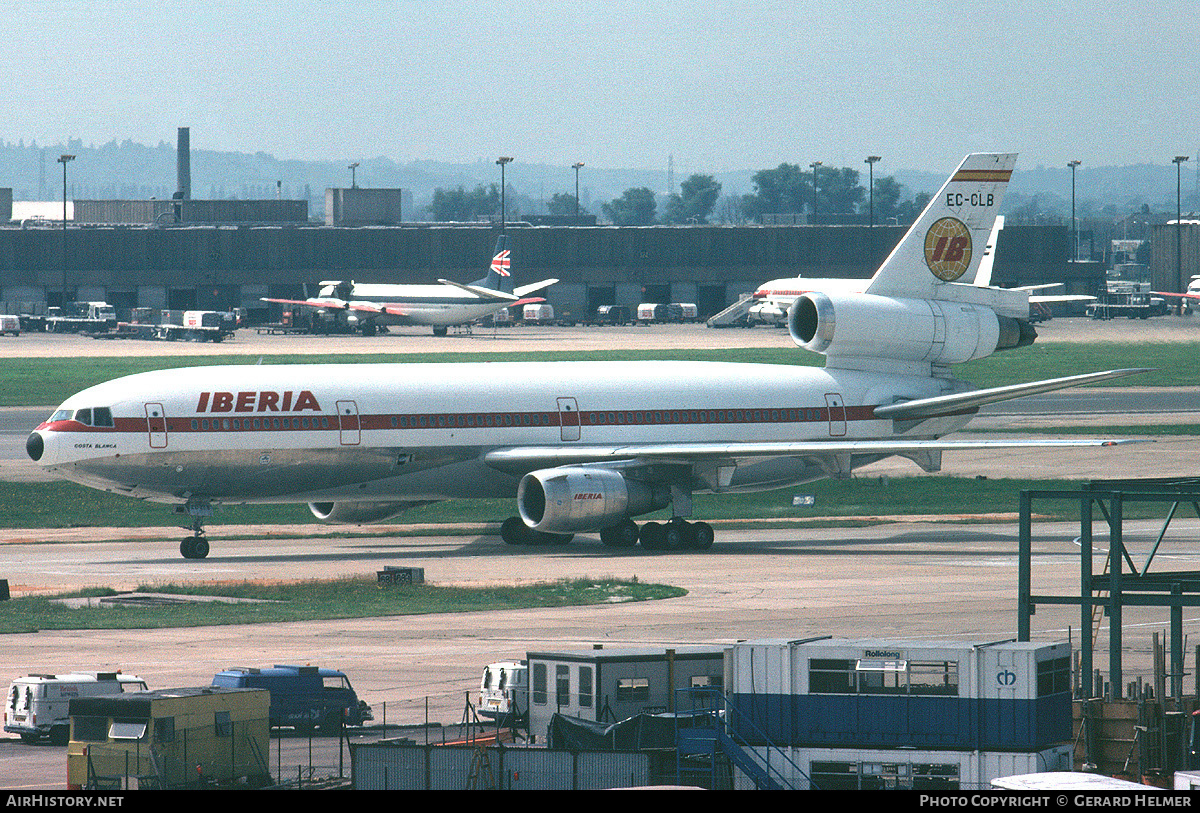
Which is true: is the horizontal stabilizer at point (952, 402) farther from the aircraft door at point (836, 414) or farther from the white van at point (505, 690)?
the white van at point (505, 690)

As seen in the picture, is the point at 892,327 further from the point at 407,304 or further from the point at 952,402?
the point at 407,304

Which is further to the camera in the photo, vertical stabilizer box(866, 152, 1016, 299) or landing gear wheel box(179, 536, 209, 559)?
vertical stabilizer box(866, 152, 1016, 299)

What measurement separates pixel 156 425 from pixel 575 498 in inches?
508

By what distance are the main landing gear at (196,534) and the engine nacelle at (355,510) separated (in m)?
4.25

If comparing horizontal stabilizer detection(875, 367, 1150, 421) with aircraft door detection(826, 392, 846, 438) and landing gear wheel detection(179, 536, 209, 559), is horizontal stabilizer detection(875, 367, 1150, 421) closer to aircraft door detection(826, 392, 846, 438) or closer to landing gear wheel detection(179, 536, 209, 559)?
aircraft door detection(826, 392, 846, 438)

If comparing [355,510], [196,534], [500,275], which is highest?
[500,275]

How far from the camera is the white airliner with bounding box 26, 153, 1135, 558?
2185 inches

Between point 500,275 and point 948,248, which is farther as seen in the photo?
point 500,275

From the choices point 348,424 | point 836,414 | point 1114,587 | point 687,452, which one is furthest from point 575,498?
point 1114,587

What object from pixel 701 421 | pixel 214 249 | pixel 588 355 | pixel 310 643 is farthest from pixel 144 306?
pixel 310 643

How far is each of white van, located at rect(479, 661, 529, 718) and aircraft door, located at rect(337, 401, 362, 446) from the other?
22.2 m

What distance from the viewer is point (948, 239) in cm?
6519

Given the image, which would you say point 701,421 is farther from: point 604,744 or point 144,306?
point 144,306

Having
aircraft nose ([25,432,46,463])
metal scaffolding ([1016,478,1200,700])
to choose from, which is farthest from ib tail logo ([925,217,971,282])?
aircraft nose ([25,432,46,463])
